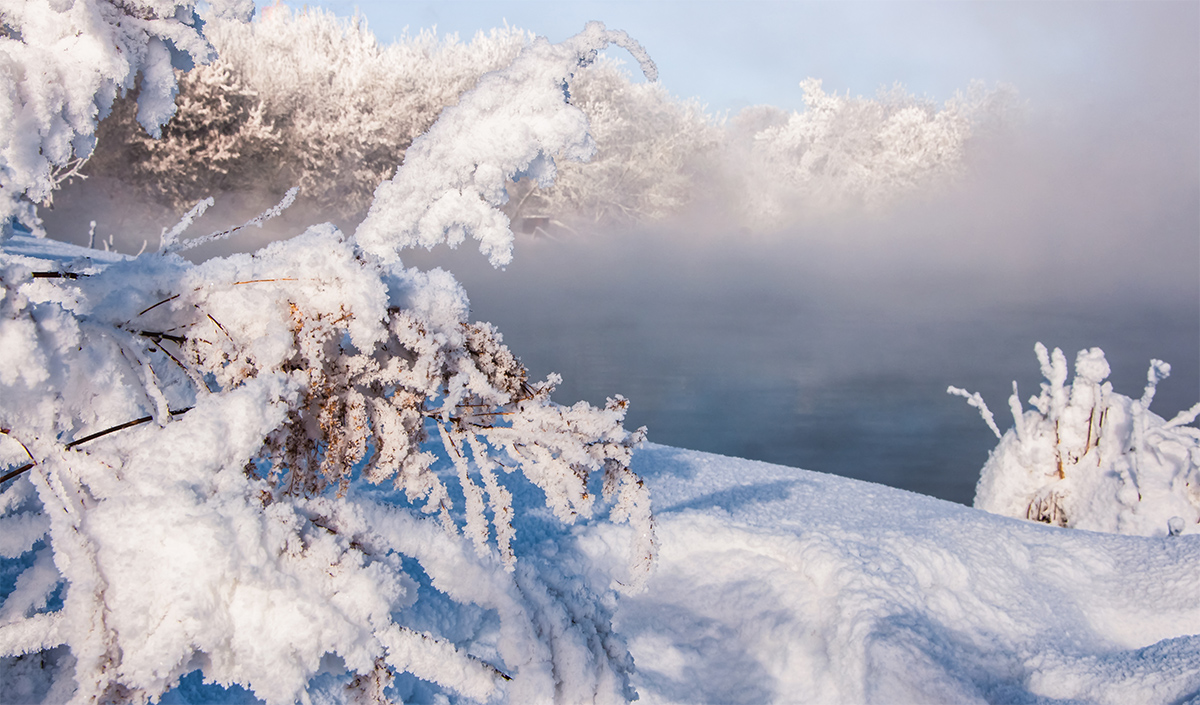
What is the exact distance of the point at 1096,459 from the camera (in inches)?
149

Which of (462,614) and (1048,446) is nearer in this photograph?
(462,614)

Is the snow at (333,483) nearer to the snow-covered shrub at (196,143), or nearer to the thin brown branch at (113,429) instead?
the thin brown branch at (113,429)

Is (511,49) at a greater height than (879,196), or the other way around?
(879,196)

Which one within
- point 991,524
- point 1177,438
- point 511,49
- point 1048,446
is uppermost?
point 511,49

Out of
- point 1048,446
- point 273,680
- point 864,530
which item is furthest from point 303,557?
point 1048,446

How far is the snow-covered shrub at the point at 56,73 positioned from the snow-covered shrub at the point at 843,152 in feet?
41.2

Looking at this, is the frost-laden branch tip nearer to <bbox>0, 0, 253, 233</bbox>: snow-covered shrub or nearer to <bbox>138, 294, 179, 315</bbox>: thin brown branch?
<bbox>138, 294, 179, 315</bbox>: thin brown branch

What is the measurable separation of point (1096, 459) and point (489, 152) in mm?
3950

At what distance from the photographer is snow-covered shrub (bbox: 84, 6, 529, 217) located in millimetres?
8188

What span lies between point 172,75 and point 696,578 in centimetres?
186

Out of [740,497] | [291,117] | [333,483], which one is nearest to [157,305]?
[333,483]

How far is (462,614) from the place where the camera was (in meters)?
1.84

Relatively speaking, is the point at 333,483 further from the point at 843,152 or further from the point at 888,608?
the point at 843,152

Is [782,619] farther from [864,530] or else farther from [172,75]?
[172,75]
